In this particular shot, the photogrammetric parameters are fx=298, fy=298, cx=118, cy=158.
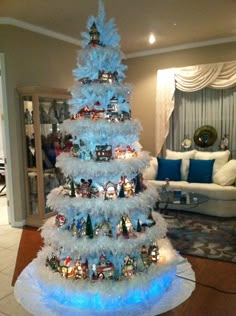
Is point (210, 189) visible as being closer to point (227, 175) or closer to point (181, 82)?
point (227, 175)

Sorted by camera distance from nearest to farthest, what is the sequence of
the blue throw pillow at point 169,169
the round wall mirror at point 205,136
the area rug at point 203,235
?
the area rug at point 203,235 < the blue throw pillow at point 169,169 < the round wall mirror at point 205,136

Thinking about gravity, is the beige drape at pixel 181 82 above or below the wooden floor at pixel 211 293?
above

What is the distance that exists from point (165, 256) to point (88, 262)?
29.0 inches

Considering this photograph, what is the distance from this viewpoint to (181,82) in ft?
17.6

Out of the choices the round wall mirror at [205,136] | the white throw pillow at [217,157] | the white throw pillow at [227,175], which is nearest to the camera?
the white throw pillow at [227,175]

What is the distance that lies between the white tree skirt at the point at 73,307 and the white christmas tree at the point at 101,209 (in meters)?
0.01

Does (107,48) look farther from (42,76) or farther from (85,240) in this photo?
(42,76)

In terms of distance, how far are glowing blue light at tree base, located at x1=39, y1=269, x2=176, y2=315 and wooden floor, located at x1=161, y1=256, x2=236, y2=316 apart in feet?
0.68

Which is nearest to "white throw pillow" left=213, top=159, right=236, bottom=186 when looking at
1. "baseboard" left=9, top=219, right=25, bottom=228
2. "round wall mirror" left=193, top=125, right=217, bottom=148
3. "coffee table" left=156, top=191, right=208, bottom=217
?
"coffee table" left=156, top=191, right=208, bottom=217

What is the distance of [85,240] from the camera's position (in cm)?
228

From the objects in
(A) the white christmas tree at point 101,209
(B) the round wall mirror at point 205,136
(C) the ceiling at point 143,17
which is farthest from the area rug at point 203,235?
(C) the ceiling at point 143,17

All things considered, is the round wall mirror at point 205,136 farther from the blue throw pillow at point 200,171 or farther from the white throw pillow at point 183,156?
the blue throw pillow at point 200,171

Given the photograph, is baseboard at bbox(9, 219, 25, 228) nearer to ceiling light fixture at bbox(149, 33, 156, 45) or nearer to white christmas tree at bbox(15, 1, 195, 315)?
white christmas tree at bbox(15, 1, 195, 315)

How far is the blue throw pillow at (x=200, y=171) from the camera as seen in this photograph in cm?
470
